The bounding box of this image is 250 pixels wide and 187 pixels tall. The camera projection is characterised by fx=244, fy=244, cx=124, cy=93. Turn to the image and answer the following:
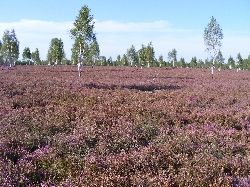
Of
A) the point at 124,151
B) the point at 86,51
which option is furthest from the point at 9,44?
the point at 124,151

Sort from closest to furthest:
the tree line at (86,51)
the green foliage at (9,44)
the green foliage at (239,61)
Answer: the tree line at (86,51), the green foliage at (9,44), the green foliage at (239,61)

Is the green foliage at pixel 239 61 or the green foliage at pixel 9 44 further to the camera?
the green foliage at pixel 239 61

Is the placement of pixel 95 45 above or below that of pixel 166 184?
above

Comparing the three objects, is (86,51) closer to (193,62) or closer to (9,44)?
(9,44)

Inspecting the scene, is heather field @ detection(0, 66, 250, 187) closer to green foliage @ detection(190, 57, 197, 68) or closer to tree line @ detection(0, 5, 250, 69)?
tree line @ detection(0, 5, 250, 69)

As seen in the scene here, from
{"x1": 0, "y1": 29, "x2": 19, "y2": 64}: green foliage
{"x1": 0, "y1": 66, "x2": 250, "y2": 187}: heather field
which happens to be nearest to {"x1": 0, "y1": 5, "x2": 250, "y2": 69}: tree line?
{"x1": 0, "y1": 29, "x2": 19, "y2": 64}: green foliage

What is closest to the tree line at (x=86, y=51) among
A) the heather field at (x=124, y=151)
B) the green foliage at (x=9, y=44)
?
the green foliage at (x=9, y=44)

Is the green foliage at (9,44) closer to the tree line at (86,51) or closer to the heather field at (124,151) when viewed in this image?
the tree line at (86,51)

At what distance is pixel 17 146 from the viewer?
19.4 feet

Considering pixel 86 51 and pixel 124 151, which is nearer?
pixel 124 151

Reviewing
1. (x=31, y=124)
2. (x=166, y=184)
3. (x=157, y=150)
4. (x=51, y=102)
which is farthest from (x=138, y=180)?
(x=51, y=102)

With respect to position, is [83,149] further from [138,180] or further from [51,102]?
[51,102]

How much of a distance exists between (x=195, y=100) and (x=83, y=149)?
8.79 m

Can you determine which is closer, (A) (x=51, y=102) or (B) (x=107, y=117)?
(B) (x=107, y=117)
